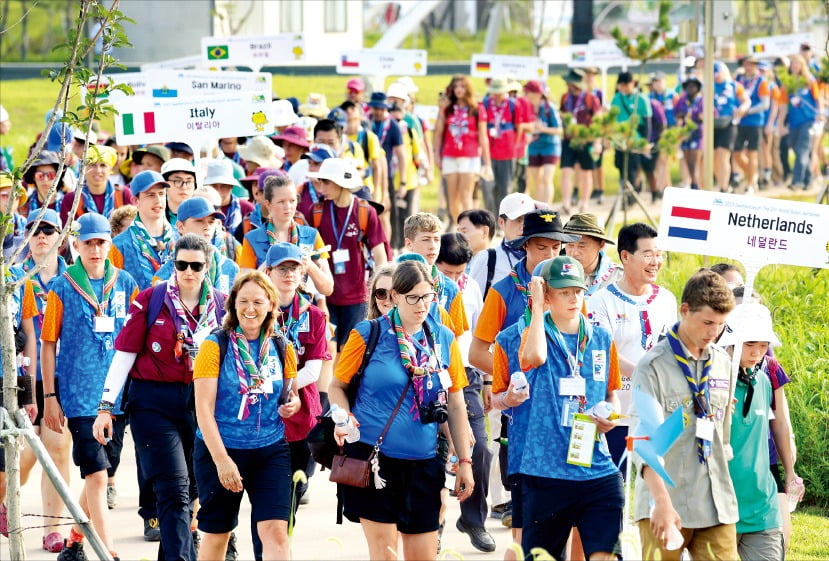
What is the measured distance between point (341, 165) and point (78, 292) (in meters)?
3.11

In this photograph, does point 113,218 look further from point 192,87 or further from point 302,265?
point 192,87

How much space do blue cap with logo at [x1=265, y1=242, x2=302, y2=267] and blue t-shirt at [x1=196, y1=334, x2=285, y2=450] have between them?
936mm

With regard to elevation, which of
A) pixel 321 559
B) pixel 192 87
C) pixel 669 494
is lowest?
pixel 321 559

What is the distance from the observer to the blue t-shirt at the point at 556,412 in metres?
6.58

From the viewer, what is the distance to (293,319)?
7996 mm

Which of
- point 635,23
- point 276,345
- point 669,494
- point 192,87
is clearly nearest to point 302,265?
point 276,345

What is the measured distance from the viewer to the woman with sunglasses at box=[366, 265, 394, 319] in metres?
7.54

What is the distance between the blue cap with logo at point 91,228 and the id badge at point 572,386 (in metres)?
3.12

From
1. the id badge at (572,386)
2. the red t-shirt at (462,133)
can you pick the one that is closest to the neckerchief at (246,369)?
the id badge at (572,386)

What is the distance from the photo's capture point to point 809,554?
27.4 feet

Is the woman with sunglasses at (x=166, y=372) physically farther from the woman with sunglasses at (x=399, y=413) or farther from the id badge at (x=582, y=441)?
the id badge at (x=582, y=441)

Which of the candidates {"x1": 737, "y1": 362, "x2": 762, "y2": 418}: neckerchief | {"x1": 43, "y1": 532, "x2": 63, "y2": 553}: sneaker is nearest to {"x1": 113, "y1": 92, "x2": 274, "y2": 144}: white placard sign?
{"x1": 43, "y1": 532, "x2": 63, "y2": 553}: sneaker

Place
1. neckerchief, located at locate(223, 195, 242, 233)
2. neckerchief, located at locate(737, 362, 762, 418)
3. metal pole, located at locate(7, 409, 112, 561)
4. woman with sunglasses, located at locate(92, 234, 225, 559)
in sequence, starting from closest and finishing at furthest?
metal pole, located at locate(7, 409, 112, 561) < neckerchief, located at locate(737, 362, 762, 418) < woman with sunglasses, located at locate(92, 234, 225, 559) < neckerchief, located at locate(223, 195, 242, 233)

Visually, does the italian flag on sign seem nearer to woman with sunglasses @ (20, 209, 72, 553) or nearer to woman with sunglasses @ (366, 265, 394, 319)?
woman with sunglasses @ (20, 209, 72, 553)
